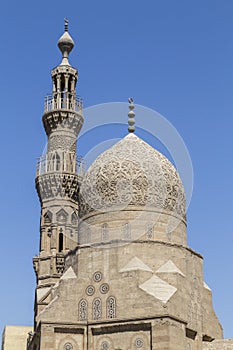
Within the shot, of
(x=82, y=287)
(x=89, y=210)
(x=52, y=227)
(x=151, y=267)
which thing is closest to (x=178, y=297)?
(x=151, y=267)

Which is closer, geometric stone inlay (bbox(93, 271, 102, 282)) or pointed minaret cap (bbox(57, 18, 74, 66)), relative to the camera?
geometric stone inlay (bbox(93, 271, 102, 282))

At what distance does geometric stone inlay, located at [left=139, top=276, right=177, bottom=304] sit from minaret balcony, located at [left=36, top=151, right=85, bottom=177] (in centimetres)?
982

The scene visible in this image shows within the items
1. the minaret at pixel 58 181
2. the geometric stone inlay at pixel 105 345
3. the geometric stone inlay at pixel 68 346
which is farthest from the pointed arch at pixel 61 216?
the geometric stone inlay at pixel 105 345

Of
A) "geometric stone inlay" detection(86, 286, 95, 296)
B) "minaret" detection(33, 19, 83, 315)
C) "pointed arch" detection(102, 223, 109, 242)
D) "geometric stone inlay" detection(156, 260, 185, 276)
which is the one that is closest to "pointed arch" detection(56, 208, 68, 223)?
"minaret" detection(33, 19, 83, 315)

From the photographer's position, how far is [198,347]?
22719mm

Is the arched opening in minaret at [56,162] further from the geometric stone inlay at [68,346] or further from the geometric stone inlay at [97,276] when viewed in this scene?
the geometric stone inlay at [68,346]

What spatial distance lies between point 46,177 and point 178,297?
36.1ft

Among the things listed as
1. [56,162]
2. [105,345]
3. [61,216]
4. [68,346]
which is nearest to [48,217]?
[61,216]

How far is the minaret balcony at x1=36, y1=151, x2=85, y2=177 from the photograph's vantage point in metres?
31.5

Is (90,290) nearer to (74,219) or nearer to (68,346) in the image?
(68,346)

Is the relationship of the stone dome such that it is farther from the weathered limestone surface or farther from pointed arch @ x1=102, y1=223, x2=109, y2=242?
the weathered limestone surface

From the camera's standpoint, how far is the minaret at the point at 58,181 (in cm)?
2997

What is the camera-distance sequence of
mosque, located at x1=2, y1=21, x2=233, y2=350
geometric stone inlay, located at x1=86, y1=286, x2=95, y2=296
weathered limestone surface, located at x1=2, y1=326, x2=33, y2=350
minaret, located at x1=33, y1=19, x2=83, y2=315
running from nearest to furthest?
1. mosque, located at x1=2, y1=21, x2=233, y2=350
2. geometric stone inlay, located at x1=86, y1=286, x2=95, y2=296
3. minaret, located at x1=33, y1=19, x2=83, y2=315
4. weathered limestone surface, located at x1=2, y1=326, x2=33, y2=350

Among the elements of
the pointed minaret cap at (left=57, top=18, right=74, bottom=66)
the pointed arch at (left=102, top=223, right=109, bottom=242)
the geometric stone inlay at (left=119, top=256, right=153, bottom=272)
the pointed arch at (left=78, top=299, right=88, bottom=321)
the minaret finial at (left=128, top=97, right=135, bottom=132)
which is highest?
the pointed minaret cap at (left=57, top=18, right=74, bottom=66)
